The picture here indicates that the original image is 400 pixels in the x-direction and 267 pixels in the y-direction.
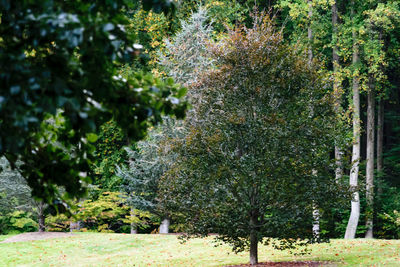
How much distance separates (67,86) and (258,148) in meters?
7.37

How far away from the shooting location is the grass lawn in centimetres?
1327

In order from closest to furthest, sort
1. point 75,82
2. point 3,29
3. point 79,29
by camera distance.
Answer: point 79,29 → point 75,82 → point 3,29

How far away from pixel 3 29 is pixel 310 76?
8.22 metres

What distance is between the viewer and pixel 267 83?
11.0 meters

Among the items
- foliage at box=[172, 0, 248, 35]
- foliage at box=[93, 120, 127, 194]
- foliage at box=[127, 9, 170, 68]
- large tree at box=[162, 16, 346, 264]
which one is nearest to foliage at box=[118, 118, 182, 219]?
foliage at box=[93, 120, 127, 194]

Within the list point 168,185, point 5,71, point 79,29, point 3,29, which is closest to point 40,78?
point 5,71

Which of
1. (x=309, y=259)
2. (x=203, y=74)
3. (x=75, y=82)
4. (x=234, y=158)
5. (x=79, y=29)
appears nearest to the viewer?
(x=79, y=29)

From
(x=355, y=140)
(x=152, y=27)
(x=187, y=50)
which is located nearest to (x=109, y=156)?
(x=152, y=27)

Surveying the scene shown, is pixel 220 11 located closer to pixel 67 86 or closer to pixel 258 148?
pixel 258 148

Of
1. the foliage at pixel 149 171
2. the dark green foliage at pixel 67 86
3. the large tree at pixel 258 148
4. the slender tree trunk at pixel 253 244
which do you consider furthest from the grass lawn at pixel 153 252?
the dark green foliage at pixel 67 86

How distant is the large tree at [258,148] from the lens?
10.7 metres

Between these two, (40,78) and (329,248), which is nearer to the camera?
(40,78)

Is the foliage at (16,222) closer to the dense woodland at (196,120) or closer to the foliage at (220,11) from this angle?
the dense woodland at (196,120)

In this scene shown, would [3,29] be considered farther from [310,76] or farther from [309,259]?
[309,259]
